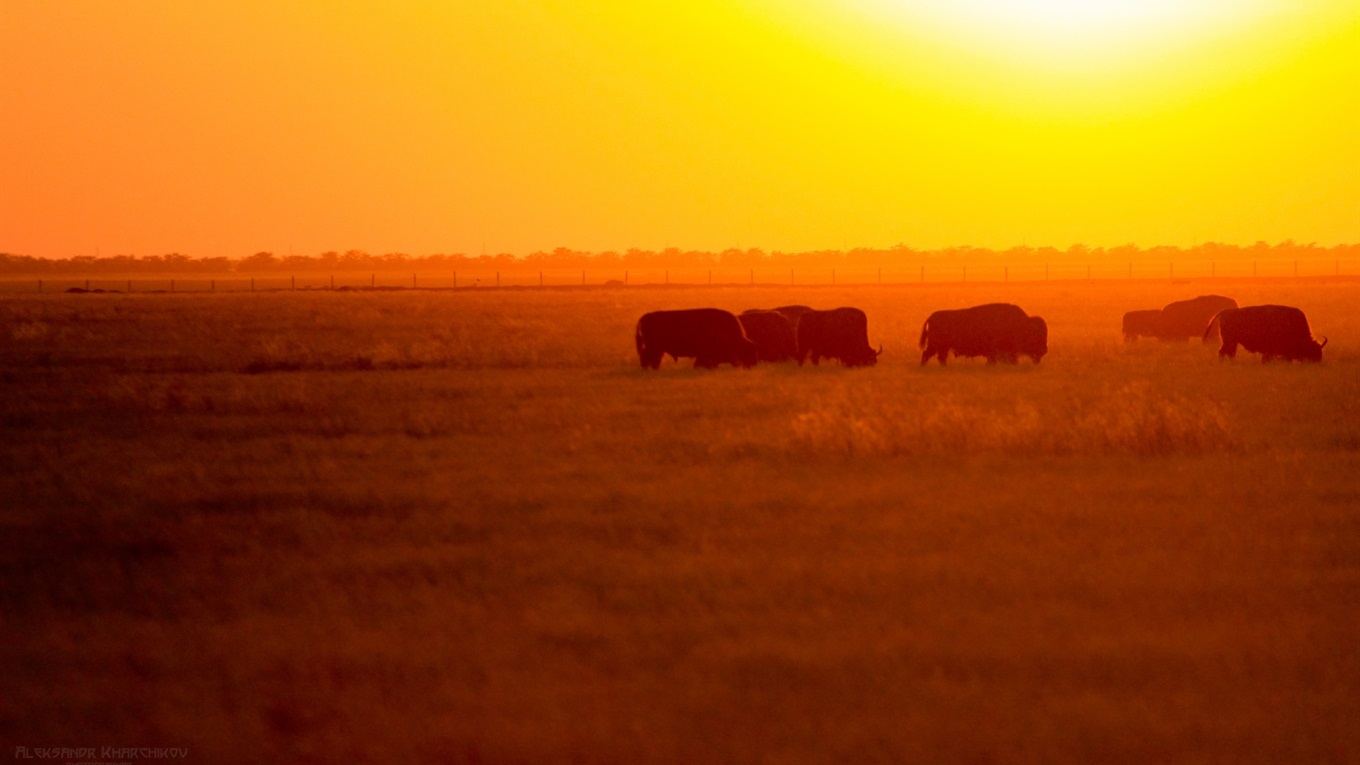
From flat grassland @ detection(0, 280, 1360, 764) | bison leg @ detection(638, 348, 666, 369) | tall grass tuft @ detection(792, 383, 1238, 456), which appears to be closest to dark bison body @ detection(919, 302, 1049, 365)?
bison leg @ detection(638, 348, 666, 369)

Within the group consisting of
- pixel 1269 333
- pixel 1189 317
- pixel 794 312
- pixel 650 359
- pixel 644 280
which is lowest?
pixel 644 280

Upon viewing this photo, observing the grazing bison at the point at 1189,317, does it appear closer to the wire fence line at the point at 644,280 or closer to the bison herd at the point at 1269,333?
the bison herd at the point at 1269,333

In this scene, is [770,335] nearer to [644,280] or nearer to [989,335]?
[989,335]

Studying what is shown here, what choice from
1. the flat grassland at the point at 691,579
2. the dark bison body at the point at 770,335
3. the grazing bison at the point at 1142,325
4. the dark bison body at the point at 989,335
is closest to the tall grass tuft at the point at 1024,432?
the flat grassland at the point at 691,579

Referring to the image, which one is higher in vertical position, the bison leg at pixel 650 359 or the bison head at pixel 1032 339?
the bison head at pixel 1032 339

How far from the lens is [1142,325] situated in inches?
1499

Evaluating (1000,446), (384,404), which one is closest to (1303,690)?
(1000,446)

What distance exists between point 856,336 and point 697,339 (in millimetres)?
3359

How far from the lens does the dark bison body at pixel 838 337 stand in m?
27.3

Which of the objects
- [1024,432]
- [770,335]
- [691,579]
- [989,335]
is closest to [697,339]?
[770,335]

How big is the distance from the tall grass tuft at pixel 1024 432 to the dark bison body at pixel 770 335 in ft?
38.9

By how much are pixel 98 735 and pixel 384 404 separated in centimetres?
1366

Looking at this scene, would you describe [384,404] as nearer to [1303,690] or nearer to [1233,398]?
[1233,398]

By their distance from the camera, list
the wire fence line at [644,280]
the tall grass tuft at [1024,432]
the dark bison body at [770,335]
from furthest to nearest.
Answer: the wire fence line at [644,280] < the dark bison body at [770,335] < the tall grass tuft at [1024,432]
